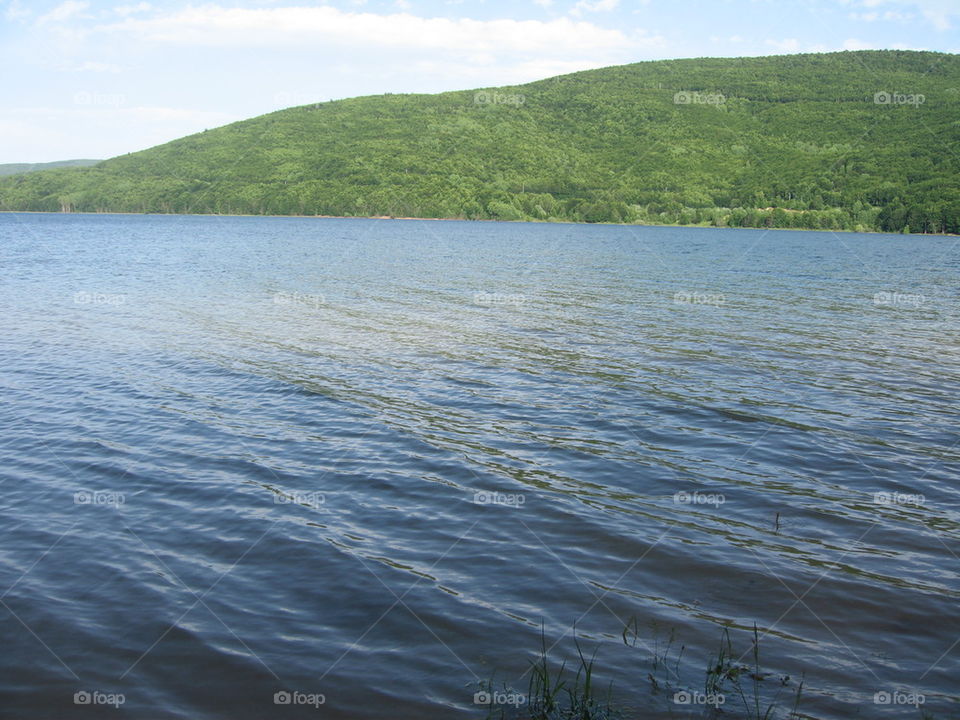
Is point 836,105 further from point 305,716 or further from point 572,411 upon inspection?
point 305,716

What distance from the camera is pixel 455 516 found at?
402 inches

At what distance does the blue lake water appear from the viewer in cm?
676

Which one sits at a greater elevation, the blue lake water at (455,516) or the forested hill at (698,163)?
the forested hill at (698,163)

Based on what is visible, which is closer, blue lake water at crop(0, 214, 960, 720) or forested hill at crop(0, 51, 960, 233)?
blue lake water at crop(0, 214, 960, 720)

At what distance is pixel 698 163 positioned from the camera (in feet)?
544

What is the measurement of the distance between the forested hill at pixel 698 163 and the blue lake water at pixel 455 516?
127289 millimetres

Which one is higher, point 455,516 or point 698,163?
point 698,163

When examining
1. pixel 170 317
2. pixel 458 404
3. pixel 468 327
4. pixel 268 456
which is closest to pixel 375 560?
pixel 268 456

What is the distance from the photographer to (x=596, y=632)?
24.2ft

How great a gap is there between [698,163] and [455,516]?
558 feet

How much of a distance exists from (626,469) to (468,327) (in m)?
14.5

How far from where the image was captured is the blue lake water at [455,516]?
6762 millimetres

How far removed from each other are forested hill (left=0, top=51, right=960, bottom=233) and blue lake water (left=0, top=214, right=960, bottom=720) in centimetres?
12729

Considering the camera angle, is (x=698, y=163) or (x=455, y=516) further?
(x=698, y=163)
